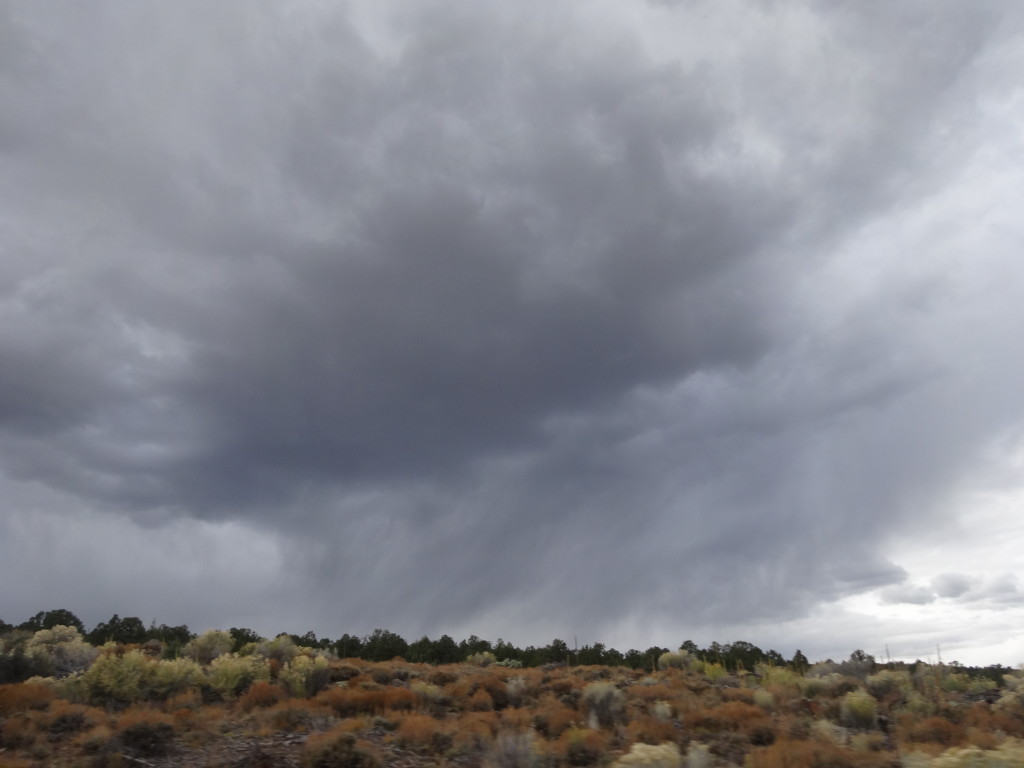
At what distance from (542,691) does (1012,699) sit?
663 inches

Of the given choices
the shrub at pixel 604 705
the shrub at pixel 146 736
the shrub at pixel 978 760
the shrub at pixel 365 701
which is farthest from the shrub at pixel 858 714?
the shrub at pixel 146 736

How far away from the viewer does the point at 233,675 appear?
26.5m

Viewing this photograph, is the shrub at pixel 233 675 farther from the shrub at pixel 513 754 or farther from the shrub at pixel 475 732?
the shrub at pixel 513 754

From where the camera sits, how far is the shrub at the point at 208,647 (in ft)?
111

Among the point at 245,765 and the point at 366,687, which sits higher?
the point at 366,687

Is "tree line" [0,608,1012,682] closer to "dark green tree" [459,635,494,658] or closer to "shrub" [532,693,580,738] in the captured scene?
"dark green tree" [459,635,494,658]

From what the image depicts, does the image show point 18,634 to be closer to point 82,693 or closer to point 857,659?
point 82,693

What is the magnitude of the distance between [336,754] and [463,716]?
7.18m

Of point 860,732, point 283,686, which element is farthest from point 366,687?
point 860,732

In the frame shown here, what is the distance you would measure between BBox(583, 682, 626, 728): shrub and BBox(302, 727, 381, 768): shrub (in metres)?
7.98

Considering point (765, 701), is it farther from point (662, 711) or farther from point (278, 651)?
point (278, 651)

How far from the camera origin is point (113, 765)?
54.2ft

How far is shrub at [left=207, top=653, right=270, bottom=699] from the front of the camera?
84.8ft

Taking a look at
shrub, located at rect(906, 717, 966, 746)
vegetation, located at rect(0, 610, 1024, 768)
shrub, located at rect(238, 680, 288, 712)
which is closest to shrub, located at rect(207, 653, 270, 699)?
vegetation, located at rect(0, 610, 1024, 768)
